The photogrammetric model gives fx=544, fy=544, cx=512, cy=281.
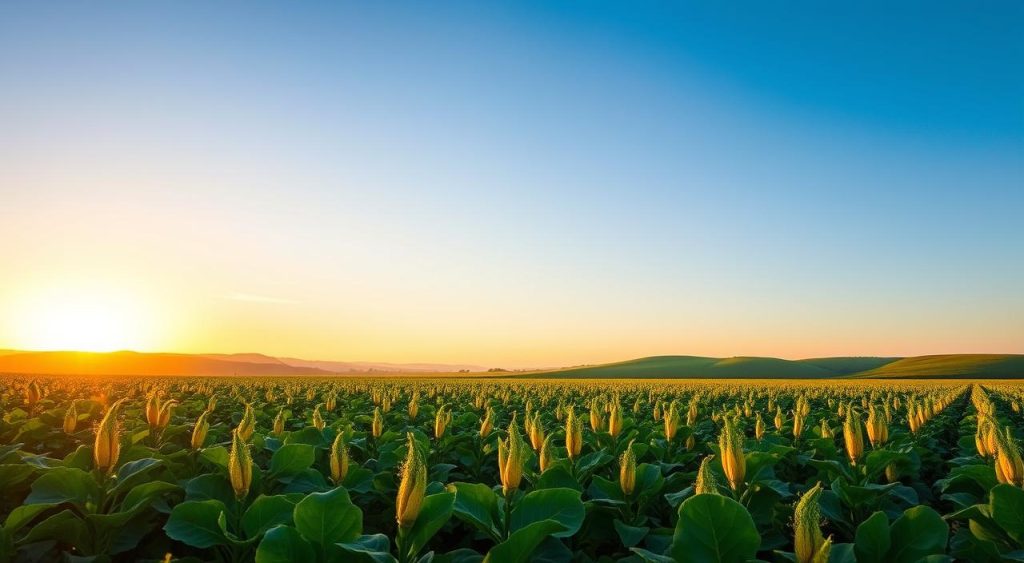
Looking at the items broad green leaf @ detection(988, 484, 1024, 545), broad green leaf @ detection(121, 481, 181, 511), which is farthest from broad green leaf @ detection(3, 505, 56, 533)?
broad green leaf @ detection(988, 484, 1024, 545)

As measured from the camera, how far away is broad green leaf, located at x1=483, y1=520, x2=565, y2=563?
2.04 m

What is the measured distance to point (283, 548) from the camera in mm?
2047

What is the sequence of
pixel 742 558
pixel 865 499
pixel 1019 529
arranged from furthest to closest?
pixel 865 499, pixel 1019 529, pixel 742 558

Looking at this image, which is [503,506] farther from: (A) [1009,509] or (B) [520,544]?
(A) [1009,509]

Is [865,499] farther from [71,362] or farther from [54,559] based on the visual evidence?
[71,362]

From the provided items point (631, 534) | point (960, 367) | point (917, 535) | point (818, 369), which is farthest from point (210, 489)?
point (818, 369)

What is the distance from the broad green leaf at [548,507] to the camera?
2.51 meters

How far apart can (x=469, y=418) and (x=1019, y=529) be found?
6462 millimetres

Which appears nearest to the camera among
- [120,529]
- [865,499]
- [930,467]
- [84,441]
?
[120,529]

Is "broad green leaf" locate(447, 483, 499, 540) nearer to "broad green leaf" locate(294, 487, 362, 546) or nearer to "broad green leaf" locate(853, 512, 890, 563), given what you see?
"broad green leaf" locate(294, 487, 362, 546)

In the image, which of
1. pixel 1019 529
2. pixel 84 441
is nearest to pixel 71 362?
pixel 84 441

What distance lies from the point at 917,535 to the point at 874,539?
206 millimetres

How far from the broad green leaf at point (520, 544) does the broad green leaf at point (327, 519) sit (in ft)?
1.88

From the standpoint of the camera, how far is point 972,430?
878cm
